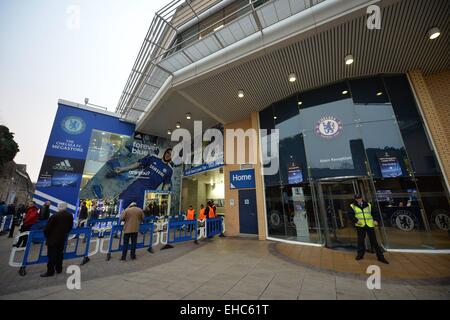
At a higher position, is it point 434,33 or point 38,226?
point 434,33

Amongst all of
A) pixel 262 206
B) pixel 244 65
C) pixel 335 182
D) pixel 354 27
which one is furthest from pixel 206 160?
pixel 354 27

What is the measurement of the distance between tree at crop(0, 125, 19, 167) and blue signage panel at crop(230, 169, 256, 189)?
20.8 meters

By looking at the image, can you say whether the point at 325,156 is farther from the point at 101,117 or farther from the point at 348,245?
the point at 101,117

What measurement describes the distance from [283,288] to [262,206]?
5.23 meters

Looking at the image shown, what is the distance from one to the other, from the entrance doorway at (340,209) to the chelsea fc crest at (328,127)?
174 cm

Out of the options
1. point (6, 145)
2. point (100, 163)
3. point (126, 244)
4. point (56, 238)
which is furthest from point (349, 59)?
point (6, 145)

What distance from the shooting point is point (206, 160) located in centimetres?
1280

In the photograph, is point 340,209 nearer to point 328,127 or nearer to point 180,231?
point 328,127

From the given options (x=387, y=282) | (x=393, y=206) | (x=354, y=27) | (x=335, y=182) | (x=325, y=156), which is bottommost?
(x=387, y=282)

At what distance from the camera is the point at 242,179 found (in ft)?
30.2

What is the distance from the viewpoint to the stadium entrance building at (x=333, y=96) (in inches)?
207

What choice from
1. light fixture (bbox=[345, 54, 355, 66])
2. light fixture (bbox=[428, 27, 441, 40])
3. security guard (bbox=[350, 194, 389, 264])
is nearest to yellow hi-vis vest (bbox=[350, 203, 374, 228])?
security guard (bbox=[350, 194, 389, 264])

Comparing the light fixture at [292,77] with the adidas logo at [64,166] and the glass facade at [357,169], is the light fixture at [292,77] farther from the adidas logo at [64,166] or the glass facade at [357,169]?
the adidas logo at [64,166]

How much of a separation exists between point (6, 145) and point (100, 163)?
40.1ft
